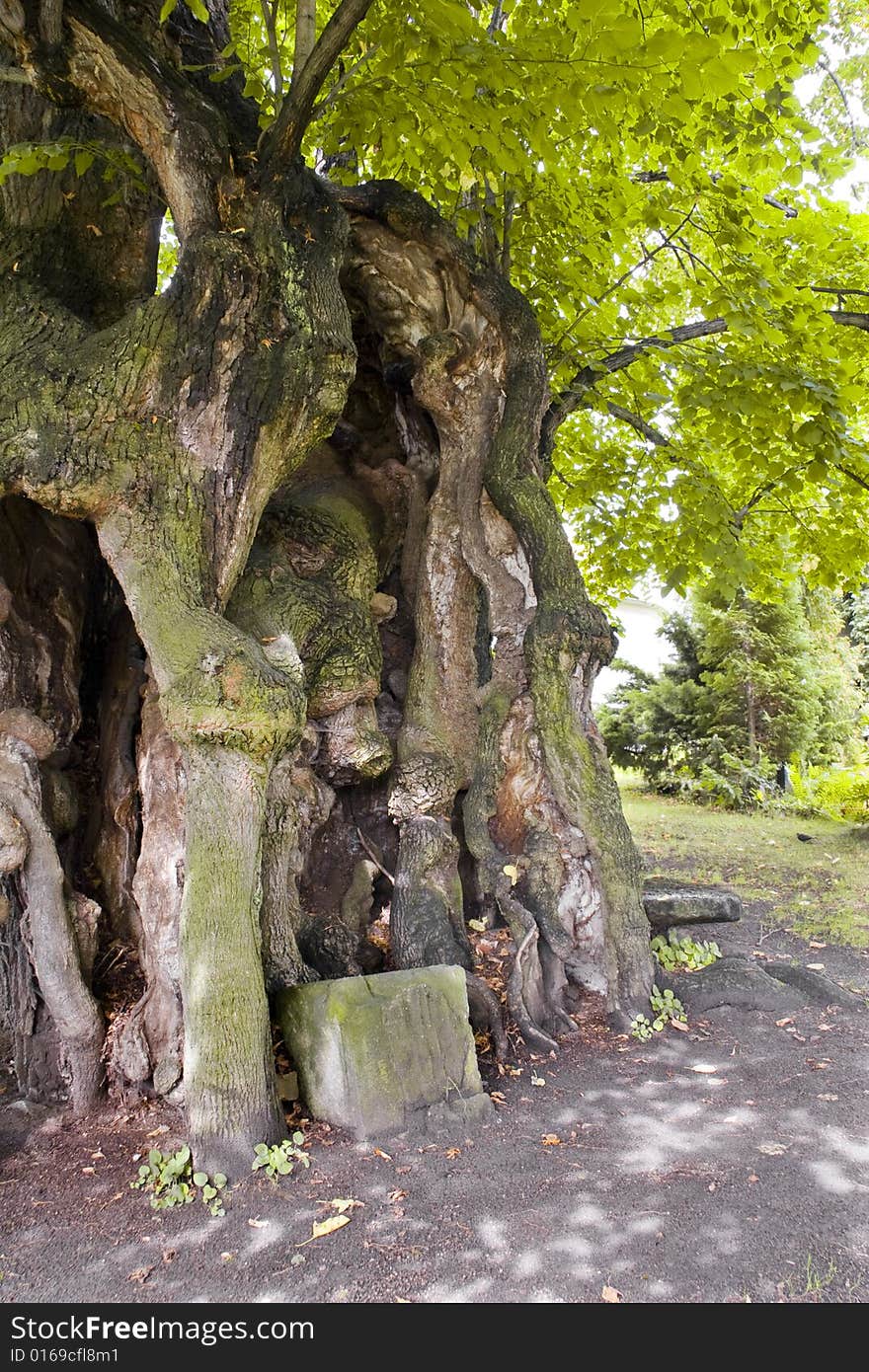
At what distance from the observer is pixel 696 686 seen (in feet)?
50.9

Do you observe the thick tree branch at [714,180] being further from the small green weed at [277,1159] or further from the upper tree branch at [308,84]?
the small green weed at [277,1159]

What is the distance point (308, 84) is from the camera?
4.08 meters

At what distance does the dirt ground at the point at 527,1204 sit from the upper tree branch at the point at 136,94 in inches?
165

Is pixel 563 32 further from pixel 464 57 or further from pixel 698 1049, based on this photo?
pixel 698 1049

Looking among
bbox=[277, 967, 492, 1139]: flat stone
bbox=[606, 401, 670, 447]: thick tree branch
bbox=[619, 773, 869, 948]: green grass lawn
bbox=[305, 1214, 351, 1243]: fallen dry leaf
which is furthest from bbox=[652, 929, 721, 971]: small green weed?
bbox=[606, 401, 670, 447]: thick tree branch

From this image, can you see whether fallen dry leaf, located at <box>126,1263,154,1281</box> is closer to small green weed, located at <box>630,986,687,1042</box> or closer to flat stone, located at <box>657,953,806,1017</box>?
small green weed, located at <box>630,986,687,1042</box>

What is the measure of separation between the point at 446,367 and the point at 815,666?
11635 millimetres

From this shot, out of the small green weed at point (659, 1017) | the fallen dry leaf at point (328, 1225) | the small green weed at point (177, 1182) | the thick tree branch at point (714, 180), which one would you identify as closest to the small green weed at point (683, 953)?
the small green weed at point (659, 1017)

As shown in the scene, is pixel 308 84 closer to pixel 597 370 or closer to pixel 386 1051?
pixel 597 370

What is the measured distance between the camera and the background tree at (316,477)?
3.96 meters

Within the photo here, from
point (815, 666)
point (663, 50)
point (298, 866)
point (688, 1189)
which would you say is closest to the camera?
point (688, 1189)

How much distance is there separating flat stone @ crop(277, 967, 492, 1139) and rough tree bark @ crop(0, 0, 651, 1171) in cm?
25

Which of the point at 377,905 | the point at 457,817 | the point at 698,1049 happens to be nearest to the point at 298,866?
the point at 377,905

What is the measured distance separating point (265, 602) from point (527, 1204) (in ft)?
10.2
